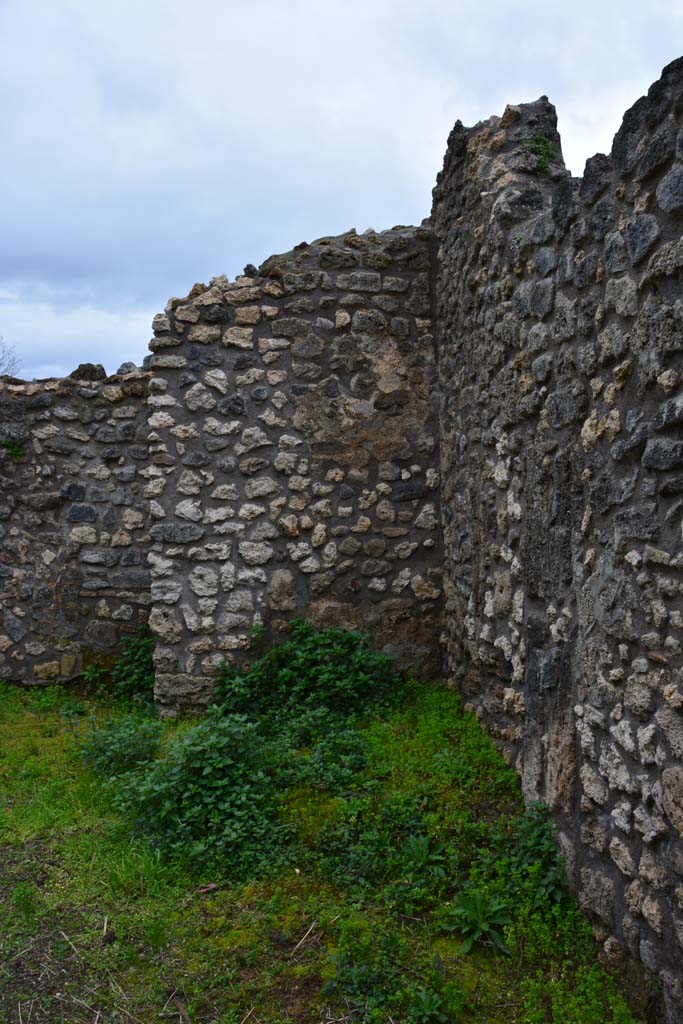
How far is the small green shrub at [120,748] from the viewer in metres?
4.76

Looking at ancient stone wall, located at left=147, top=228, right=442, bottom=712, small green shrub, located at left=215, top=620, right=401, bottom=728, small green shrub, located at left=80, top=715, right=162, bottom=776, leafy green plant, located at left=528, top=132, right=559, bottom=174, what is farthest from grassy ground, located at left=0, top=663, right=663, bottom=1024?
leafy green plant, located at left=528, top=132, right=559, bottom=174

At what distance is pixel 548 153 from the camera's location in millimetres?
4367

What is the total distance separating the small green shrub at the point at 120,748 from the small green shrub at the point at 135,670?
120 centimetres

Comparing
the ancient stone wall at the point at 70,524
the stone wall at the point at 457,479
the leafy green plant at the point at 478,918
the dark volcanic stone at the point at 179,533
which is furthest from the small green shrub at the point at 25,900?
the ancient stone wall at the point at 70,524

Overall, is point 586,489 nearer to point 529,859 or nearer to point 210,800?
point 529,859

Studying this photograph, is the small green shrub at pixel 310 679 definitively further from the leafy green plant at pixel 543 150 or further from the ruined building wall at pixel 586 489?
the leafy green plant at pixel 543 150

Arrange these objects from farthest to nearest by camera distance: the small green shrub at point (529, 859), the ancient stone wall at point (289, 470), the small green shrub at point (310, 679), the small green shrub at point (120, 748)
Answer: the ancient stone wall at point (289, 470) → the small green shrub at point (310, 679) → the small green shrub at point (120, 748) → the small green shrub at point (529, 859)

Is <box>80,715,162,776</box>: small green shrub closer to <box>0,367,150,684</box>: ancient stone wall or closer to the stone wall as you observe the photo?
the stone wall

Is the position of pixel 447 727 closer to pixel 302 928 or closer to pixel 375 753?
pixel 375 753

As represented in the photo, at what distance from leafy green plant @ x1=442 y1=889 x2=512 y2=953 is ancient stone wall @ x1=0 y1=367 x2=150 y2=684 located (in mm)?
3977

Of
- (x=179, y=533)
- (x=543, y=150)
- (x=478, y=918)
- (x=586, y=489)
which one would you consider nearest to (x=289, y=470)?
(x=179, y=533)

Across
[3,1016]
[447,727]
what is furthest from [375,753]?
[3,1016]

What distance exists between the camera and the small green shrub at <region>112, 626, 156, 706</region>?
247 inches

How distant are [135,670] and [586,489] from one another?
4270 mm
